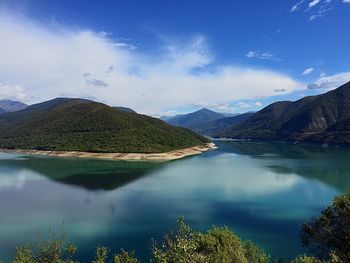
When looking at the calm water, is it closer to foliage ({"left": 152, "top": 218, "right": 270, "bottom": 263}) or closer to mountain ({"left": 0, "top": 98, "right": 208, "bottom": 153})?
foliage ({"left": 152, "top": 218, "right": 270, "bottom": 263})

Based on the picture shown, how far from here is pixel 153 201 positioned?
63406mm

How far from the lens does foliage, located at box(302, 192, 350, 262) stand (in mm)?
28061

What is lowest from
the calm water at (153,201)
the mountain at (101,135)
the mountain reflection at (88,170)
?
the calm water at (153,201)

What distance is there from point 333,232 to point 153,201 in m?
38.3

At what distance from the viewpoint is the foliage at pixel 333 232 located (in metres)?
28.1

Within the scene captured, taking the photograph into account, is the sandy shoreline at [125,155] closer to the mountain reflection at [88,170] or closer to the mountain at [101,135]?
the mountain at [101,135]

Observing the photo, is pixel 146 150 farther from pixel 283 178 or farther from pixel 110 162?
pixel 283 178

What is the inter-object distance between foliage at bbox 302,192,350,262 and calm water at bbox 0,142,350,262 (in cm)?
714

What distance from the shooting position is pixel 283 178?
8938 centimetres

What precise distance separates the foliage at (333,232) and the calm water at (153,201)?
714 centimetres

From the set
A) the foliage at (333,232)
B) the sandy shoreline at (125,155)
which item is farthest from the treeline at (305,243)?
the sandy shoreline at (125,155)

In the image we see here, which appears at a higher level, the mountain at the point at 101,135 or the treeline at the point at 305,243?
the mountain at the point at 101,135

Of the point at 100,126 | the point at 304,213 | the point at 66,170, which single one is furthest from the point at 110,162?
the point at 304,213

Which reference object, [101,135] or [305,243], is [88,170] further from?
[305,243]
